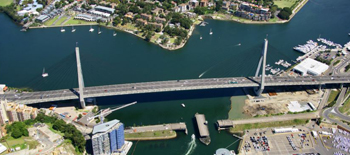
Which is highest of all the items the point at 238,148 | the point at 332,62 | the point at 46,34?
the point at 46,34

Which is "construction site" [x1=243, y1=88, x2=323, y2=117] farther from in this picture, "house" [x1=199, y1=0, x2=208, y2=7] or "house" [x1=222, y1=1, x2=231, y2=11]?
"house" [x1=199, y1=0, x2=208, y2=7]

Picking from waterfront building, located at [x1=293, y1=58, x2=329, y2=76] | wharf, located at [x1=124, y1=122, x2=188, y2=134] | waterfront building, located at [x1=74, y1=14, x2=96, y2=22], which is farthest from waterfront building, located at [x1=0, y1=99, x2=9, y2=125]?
waterfront building, located at [x1=293, y1=58, x2=329, y2=76]

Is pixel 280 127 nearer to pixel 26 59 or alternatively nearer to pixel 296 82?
pixel 296 82

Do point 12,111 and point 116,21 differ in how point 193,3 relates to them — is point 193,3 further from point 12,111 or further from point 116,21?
point 12,111

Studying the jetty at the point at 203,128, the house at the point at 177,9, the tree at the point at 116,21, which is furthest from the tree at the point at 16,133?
the house at the point at 177,9

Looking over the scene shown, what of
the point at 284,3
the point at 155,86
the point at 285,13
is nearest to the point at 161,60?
the point at 155,86

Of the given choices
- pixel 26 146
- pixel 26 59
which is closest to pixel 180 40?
pixel 26 59

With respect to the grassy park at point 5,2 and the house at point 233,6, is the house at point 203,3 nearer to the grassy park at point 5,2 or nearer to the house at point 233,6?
the house at point 233,6

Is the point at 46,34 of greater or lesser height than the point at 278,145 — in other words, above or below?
above
